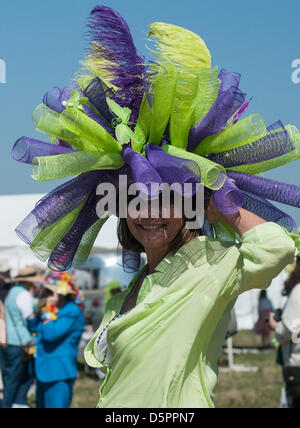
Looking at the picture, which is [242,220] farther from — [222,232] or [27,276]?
[27,276]

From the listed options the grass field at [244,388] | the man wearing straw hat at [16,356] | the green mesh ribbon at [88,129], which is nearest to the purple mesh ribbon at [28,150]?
the green mesh ribbon at [88,129]

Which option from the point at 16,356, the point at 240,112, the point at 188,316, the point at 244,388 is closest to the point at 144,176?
the point at 188,316

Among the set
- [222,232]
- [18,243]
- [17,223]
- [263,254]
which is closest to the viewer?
[263,254]

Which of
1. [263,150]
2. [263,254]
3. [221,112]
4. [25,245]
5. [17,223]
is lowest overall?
[25,245]

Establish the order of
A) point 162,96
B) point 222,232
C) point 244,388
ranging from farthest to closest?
point 244,388 < point 222,232 < point 162,96

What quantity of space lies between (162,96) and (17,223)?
33.8ft

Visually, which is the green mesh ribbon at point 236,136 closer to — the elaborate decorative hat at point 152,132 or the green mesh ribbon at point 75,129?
the elaborate decorative hat at point 152,132

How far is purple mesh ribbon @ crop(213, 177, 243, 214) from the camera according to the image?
6.95 feet

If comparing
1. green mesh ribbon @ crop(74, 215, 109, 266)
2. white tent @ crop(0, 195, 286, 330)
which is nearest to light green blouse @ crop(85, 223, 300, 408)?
green mesh ribbon @ crop(74, 215, 109, 266)

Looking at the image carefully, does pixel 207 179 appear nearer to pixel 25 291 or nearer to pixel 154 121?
pixel 154 121

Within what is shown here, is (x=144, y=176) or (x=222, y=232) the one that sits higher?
(x=144, y=176)

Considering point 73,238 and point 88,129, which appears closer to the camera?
point 88,129

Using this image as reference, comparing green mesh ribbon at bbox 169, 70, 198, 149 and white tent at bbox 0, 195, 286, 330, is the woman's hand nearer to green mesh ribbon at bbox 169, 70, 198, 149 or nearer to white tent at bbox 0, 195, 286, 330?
green mesh ribbon at bbox 169, 70, 198, 149

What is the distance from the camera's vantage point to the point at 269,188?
88.5 inches
